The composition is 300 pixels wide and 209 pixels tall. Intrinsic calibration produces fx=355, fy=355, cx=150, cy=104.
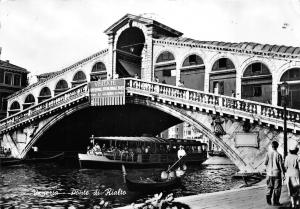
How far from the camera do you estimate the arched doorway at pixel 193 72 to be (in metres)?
19.3

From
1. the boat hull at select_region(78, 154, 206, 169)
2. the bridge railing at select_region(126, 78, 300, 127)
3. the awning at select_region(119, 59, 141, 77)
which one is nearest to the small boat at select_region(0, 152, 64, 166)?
the boat hull at select_region(78, 154, 206, 169)

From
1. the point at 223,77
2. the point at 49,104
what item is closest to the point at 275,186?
the point at 223,77

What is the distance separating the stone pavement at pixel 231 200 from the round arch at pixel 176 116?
644cm

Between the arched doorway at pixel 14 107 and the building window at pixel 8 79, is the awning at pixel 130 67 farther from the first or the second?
the building window at pixel 8 79

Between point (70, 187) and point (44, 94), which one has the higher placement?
point (44, 94)

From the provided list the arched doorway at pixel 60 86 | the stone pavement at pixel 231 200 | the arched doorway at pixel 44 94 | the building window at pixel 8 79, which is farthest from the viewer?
the building window at pixel 8 79

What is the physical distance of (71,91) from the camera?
66.5 feet

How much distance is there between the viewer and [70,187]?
14023mm

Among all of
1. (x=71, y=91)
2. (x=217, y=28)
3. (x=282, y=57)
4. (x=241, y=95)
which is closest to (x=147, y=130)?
(x=71, y=91)

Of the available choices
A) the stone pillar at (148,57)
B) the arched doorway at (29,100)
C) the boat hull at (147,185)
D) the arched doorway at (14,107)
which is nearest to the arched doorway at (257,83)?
the stone pillar at (148,57)

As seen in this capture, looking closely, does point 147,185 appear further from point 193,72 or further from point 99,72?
point 99,72

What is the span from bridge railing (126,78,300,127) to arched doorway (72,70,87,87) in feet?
21.6

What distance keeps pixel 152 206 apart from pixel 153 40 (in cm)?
1568

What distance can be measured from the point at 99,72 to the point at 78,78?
205 cm
